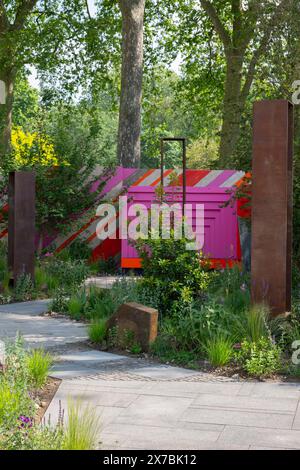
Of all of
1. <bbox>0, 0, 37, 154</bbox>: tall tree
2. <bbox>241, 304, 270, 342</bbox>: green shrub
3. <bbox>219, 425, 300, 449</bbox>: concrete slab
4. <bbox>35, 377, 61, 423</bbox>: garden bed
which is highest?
<bbox>0, 0, 37, 154</bbox>: tall tree

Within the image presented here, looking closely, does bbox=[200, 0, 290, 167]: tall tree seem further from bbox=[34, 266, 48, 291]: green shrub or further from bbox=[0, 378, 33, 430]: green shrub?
bbox=[0, 378, 33, 430]: green shrub

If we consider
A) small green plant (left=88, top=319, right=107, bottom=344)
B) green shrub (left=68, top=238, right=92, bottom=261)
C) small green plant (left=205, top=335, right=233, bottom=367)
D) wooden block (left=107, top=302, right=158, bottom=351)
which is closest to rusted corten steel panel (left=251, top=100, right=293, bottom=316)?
small green plant (left=205, top=335, right=233, bottom=367)

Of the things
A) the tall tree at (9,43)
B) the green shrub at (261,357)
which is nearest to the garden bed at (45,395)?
the green shrub at (261,357)

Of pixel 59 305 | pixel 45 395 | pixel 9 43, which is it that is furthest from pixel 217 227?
pixel 9 43

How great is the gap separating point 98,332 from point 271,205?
7.22ft

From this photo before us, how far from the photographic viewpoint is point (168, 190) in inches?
560

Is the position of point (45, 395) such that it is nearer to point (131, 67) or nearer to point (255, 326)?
point (255, 326)

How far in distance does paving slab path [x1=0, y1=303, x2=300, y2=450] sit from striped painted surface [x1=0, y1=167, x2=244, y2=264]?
Answer: 725 centimetres

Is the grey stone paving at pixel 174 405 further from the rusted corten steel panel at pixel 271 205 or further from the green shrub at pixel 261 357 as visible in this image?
the rusted corten steel panel at pixel 271 205

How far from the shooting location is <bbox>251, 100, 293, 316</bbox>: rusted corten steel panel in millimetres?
7602

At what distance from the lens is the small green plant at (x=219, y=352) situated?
6.65m

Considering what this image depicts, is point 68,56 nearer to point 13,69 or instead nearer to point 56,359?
point 13,69

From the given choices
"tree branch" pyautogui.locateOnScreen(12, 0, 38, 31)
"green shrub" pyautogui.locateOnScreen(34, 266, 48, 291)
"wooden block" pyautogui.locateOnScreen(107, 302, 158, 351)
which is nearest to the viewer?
"wooden block" pyautogui.locateOnScreen(107, 302, 158, 351)

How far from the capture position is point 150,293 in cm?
837
